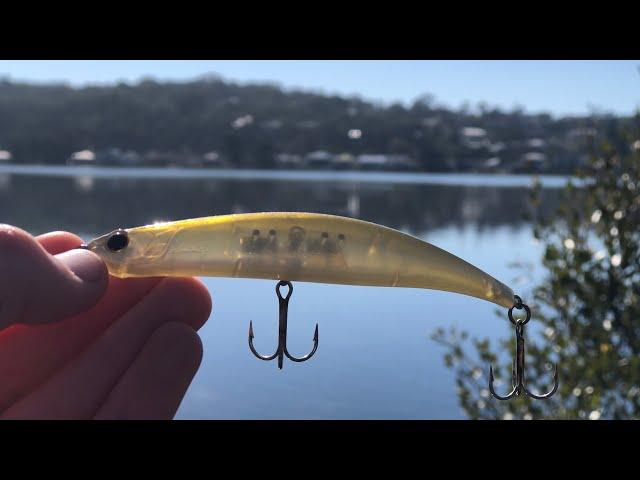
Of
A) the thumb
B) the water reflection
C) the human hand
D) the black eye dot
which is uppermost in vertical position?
the water reflection

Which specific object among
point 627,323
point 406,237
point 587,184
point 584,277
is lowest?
point 627,323

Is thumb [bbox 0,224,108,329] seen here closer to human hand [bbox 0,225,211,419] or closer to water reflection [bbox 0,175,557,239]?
human hand [bbox 0,225,211,419]

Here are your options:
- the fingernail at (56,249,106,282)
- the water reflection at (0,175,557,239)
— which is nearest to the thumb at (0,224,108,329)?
the fingernail at (56,249,106,282)

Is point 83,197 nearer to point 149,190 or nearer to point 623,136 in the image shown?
point 149,190

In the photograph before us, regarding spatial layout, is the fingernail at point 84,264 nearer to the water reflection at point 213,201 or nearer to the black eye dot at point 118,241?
the black eye dot at point 118,241

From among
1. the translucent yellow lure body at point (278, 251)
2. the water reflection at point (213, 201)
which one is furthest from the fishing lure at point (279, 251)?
the water reflection at point (213, 201)

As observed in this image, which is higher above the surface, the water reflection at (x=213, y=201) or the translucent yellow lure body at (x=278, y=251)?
the water reflection at (x=213, y=201)

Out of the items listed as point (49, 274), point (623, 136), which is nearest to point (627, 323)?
point (623, 136)
